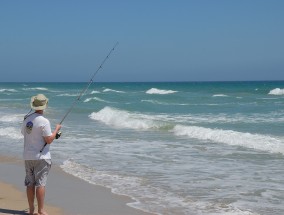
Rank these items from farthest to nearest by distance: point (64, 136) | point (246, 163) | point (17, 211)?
point (64, 136), point (246, 163), point (17, 211)

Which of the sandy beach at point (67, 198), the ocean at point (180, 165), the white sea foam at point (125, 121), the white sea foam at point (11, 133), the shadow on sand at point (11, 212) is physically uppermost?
the shadow on sand at point (11, 212)

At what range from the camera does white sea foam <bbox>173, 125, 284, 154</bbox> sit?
12.2m

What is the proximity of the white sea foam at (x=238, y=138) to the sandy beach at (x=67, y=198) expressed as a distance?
5.57 meters

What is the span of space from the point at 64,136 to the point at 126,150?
3478mm

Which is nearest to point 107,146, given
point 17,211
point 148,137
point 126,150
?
point 126,150

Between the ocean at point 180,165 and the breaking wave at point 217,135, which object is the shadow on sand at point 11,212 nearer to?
the ocean at point 180,165

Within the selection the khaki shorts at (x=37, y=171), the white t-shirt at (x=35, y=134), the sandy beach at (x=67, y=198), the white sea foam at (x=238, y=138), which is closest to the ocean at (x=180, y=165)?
the white sea foam at (x=238, y=138)

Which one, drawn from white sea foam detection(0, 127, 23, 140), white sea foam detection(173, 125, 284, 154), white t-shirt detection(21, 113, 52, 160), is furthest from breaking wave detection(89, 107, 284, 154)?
white t-shirt detection(21, 113, 52, 160)

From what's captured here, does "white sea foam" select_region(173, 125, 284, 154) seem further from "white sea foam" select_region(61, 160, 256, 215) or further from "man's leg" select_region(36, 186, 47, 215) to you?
"man's leg" select_region(36, 186, 47, 215)

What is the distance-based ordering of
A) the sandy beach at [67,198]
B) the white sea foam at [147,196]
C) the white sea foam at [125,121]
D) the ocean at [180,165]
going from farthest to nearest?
the white sea foam at [125,121] < the ocean at [180,165] < the white sea foam at [147,196] < the sandy beach at [67,198]

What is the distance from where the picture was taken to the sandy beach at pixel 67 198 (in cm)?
600

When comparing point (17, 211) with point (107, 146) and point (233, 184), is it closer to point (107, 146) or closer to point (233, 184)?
point (233, 184)

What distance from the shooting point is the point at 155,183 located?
7859mm

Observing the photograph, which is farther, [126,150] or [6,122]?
[6,122]
